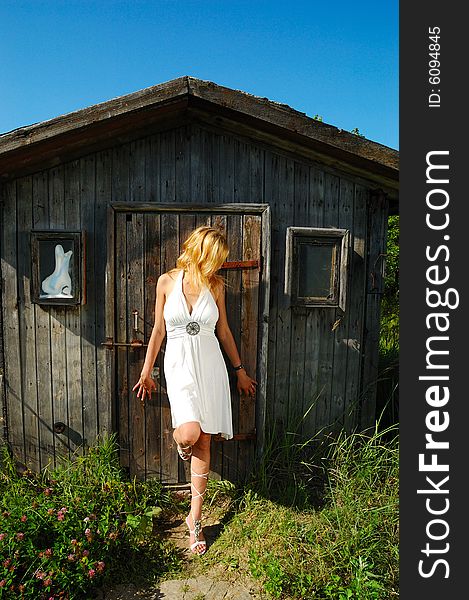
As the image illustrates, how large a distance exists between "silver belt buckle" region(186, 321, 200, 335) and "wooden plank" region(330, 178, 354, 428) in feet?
A: 4.94

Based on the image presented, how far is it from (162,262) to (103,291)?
2.09 ft

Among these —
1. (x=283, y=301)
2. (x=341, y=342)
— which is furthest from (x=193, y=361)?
(x=341, y=342)

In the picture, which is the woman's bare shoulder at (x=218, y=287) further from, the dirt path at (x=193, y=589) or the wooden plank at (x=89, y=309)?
the dirt path at (x=193, y=589)

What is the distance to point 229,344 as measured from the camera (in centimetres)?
387

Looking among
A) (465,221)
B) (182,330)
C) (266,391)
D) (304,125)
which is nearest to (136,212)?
(182,330)

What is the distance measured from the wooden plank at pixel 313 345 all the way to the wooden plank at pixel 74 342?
7.27 ft

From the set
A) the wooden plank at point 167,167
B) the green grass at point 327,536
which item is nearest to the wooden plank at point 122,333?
the wooden plank at point 167,167

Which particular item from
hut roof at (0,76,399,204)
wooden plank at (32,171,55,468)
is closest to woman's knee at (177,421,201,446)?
wooden plank at (32,171,55,468)

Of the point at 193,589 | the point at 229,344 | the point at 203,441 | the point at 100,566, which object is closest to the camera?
the point at 100,566

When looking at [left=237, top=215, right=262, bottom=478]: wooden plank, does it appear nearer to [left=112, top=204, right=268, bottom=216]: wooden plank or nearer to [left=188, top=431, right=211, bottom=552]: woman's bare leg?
[left=112, top=204, right=268, bottom=216]: wooden plank

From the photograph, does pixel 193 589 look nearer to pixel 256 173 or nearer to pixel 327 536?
pixel 327 536

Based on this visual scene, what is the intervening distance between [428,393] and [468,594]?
128cm

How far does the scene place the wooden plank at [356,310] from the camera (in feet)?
14.0

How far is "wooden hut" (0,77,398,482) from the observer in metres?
3.96
